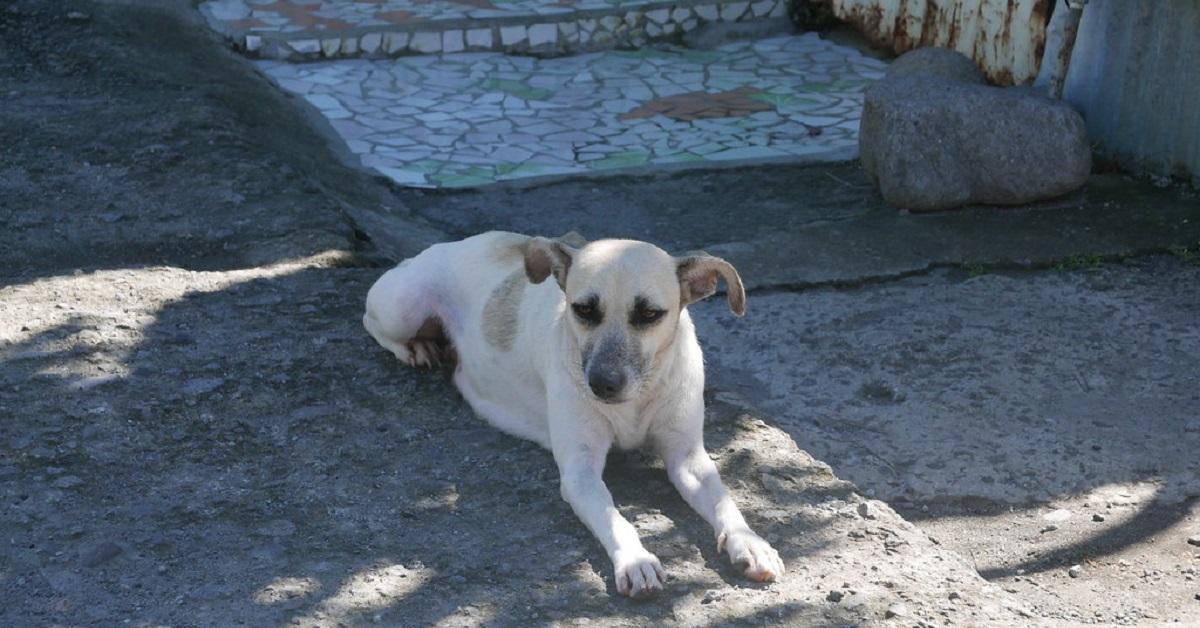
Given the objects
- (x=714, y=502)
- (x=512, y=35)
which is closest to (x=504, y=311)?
(x=714, y=502)

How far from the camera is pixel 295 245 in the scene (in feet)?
23.0

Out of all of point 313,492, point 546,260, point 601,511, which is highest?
point 546,260

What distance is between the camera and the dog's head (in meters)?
4.28

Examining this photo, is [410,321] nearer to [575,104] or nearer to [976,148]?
[976,148]

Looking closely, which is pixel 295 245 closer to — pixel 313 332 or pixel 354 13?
pixel 313 332

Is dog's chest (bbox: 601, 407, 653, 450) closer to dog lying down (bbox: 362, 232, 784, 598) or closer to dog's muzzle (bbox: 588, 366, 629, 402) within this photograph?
dog lying down (bbox: 362, 232, 784, 598)

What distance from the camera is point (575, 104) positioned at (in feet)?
34.8

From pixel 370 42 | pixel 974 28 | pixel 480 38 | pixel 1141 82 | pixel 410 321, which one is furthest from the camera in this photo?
pixel 480 38

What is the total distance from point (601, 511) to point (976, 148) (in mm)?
4558

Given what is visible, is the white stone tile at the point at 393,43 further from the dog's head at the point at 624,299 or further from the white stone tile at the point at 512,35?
the dog's head at the point at 624,299

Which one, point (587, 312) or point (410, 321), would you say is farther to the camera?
point (410, 321)

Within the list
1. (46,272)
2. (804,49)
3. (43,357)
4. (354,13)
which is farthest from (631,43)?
(43,357)

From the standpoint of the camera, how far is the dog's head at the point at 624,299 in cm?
428

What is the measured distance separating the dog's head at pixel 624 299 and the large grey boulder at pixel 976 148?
3739 millimetres
